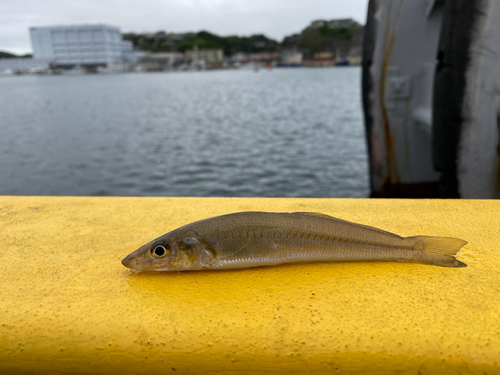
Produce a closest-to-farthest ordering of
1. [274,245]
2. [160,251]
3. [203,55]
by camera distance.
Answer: [160,251], [274,245], [203,55]

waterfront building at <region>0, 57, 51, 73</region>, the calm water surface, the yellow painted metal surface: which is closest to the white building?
waterfront building at <region>0, 57, 51, 73</region>

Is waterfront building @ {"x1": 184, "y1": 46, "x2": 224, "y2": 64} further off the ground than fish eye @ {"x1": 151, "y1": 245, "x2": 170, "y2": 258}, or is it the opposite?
waterfront building @ {"x1": 184, "y1": 46, "x2": 224, "y2": 64}

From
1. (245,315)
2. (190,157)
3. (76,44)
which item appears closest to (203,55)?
(76,44)

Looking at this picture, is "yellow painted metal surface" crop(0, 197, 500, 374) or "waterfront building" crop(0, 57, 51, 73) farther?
"waterfront building" crop(0, 57, 51, 73)

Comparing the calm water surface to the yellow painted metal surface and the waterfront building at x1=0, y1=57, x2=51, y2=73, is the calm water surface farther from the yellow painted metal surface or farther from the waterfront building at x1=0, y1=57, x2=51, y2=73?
the waterfront building at x1=0, y1=57, x2=51, y2=73

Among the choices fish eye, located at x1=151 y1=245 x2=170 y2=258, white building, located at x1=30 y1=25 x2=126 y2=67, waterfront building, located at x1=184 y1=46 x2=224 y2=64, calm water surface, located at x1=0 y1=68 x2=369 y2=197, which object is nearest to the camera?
fish eye, located at x1=151 y1=245 x2=170 y2=258

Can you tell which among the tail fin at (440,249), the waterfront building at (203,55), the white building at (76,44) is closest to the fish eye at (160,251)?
the tail fin at (440,249)

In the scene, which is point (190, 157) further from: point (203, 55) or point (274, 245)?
point (203, 55)

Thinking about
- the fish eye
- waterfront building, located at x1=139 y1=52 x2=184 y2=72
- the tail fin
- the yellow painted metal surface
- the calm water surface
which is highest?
waterfront building, located at x1=139 y1=52 x2=184 y2=72
